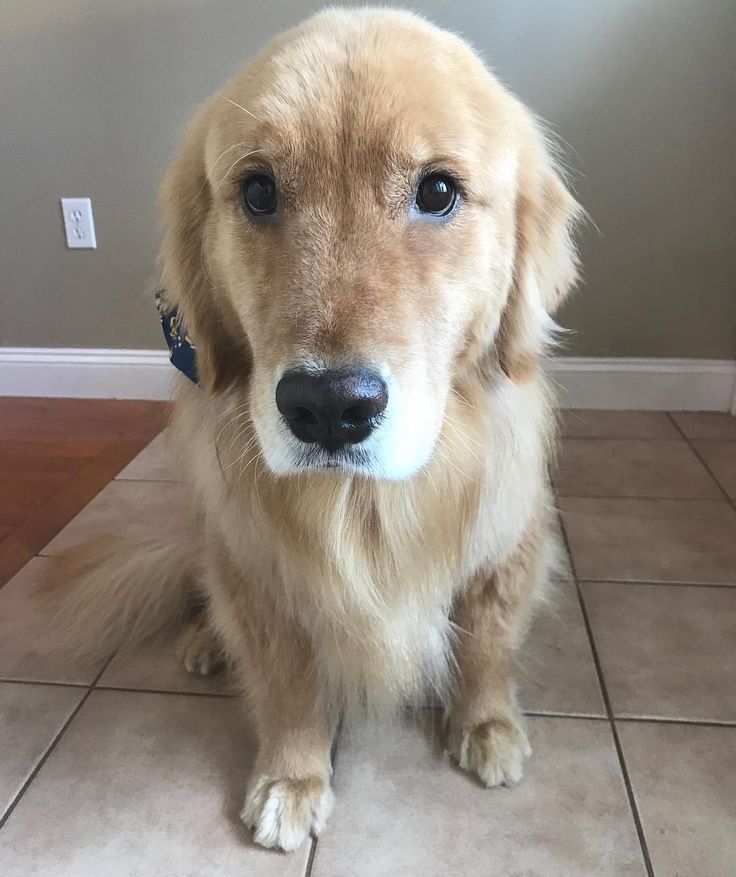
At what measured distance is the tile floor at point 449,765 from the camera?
39.3 inches

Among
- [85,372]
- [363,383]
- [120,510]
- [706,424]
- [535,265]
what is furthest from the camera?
[85,372]

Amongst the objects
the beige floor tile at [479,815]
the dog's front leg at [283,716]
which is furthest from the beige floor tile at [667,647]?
the dog's front leg at [283,716]

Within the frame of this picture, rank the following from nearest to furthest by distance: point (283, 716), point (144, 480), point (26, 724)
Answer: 1. point (283, 716)
2. point (26, 724)
3. point (144, 480)

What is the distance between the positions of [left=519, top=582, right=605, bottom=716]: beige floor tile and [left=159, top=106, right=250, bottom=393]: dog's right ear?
2.41ft

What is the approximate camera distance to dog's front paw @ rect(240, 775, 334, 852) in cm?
101

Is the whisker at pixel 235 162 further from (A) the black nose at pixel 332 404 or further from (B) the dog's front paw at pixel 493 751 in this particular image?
(B) the dog's front paw at pixel 493 751

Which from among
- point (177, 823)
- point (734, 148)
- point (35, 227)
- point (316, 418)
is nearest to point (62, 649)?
point (177, 823)

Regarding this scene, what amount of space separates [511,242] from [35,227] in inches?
75.7

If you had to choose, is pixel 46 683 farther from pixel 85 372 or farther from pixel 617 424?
pixel 617 424

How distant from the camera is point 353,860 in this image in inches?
39.2

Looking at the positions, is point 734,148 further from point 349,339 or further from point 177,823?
point 177,823

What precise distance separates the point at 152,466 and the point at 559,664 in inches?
48.8

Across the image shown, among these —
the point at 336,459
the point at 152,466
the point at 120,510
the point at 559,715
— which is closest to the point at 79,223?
the point at 152,466

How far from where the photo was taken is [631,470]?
6.58 ft
